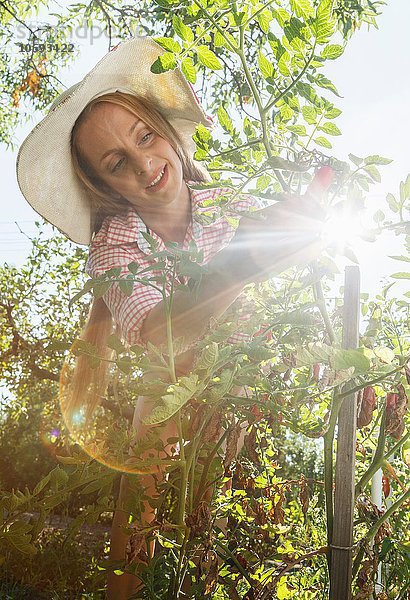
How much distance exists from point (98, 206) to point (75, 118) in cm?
28

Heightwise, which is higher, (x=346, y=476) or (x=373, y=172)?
(x=373, y=172)

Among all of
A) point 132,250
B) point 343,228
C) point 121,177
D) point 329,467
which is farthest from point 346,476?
point 121,177

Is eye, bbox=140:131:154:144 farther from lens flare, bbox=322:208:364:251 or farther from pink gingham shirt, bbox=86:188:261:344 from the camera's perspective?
lens flare, bbox=322:208:364:251

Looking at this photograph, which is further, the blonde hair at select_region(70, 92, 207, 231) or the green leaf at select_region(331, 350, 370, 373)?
the blonde hair at select_region(70, 92, 207, 231)

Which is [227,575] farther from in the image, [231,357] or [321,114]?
[321,114]

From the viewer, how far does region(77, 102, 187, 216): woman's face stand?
5.62 feet

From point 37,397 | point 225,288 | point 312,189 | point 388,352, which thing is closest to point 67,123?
point 225,288

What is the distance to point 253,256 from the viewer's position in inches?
35.3

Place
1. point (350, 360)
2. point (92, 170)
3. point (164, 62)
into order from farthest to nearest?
1. point (92, 170)
2. point (164, 62)
3. point (350, 360)

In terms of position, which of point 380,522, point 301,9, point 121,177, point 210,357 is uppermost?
point 121,177

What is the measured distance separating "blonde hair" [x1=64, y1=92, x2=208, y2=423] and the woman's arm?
55cm

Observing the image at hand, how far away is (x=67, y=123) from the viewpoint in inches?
68.2

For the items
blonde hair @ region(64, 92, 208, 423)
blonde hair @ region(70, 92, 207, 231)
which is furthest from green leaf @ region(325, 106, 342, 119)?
blonde hair @ region(70, 92, 207, 231)

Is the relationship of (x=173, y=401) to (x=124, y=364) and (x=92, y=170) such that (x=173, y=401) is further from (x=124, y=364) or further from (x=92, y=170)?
(x=92, y=170)
